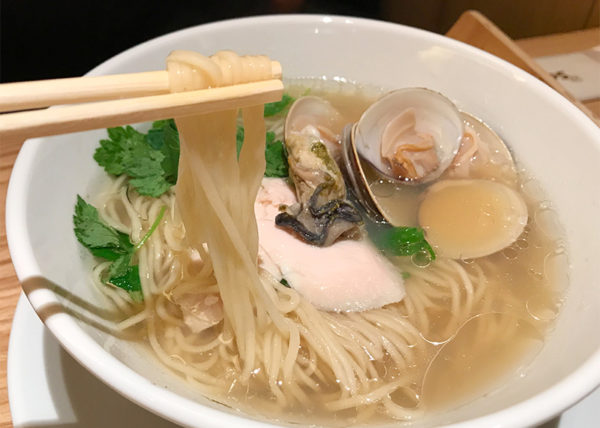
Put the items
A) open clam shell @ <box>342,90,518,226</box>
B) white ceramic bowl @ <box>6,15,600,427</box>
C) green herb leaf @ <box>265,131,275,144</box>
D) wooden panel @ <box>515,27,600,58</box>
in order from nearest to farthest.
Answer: white ceramic bowl @ <box>6,15,600,427</box> < open clam shell @ <box>342,90,518,226</box> < green herb leaf @ <box>265,131,275,144</box> < wooden panel @ <box>515,27,600,58</box>

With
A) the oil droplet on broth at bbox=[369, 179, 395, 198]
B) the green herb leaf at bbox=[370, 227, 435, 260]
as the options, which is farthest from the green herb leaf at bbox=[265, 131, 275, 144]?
the green herb leaf at bbox=[370, 227, 435, 260]

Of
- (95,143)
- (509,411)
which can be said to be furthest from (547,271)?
(95,143)

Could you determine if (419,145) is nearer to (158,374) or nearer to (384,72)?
(384,72)

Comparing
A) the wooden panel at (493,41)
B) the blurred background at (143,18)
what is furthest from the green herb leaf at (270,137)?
the blurred background at (143,18)

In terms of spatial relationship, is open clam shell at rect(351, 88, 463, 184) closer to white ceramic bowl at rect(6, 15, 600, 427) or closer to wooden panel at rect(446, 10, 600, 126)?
white ceramic bowl at rect(6, 15, 600, 427)

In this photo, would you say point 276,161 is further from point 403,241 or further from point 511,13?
point 511,13

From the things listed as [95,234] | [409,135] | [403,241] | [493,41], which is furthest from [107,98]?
[493,41]

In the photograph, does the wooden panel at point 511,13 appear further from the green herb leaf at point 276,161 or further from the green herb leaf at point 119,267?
the green herb leaf at point 119,267
